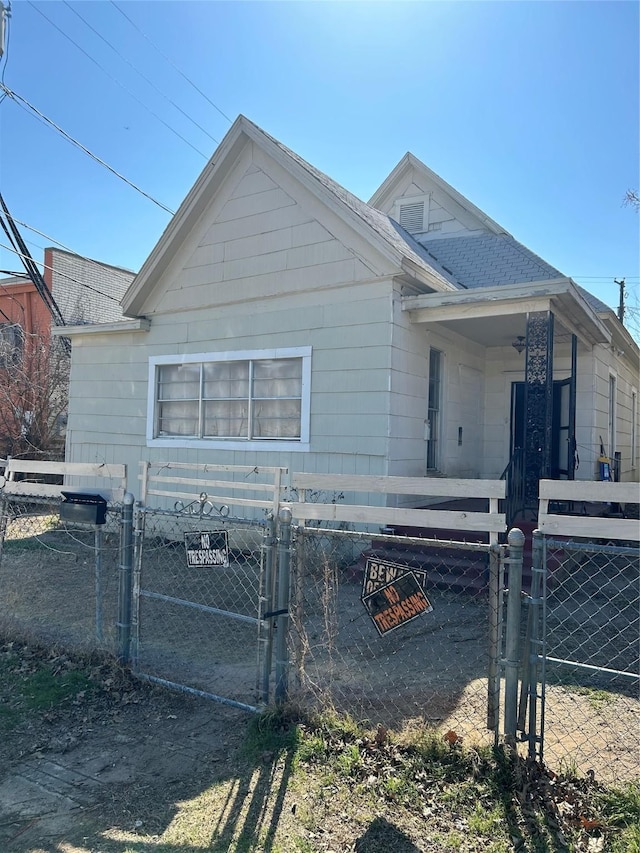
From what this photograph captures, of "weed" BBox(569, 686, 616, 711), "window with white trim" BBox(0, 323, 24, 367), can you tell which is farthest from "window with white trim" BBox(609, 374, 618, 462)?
A: "window with white trim" BBox(0, 323, 24, 367)

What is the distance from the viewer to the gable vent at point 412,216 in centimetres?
1387

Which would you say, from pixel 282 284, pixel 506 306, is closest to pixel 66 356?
pixel 282 284

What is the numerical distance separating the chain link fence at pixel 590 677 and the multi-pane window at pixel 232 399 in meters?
4.14

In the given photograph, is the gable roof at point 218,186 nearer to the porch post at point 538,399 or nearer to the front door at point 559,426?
the porch post at point 538,399

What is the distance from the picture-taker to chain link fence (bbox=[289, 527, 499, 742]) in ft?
11.8

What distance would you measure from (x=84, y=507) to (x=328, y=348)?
4.72 meters

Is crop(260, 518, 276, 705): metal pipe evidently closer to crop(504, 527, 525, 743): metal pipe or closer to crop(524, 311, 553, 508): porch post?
crop(504, 527, 525, 743): metal pipe

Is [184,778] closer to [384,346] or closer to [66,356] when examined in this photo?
[384,346]

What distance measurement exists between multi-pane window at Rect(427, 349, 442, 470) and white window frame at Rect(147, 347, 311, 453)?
2098 millimetres

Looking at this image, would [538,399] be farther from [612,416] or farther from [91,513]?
[612,416]

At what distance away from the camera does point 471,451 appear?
37.0 feet

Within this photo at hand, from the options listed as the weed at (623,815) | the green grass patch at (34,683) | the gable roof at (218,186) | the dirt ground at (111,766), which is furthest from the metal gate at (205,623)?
the gable roof at (218,186)

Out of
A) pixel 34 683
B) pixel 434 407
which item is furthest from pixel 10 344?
pixel 34 683

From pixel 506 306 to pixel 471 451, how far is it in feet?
12.1
